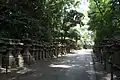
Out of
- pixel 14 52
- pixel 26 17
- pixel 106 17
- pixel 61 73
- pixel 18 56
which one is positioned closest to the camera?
pixel 61 73

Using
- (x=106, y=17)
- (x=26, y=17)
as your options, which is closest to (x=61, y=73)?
(x=26, y=17)

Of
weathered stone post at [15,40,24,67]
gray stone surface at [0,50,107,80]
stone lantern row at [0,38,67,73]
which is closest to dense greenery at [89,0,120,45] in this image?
gray stone surface at [0,50,107,80]

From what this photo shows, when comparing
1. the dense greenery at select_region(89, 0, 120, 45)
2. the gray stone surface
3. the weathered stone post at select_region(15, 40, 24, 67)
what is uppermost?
the dense greenery at select_region(89, 0, 120, 45)

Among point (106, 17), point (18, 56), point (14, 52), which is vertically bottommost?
point (18, 56)

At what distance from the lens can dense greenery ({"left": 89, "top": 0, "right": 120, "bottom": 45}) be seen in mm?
11606

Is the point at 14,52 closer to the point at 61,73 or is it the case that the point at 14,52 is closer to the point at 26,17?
the point at 26,17

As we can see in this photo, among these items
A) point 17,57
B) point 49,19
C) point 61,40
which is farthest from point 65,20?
point 17,57

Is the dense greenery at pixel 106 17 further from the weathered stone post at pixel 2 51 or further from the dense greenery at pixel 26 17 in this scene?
the weathered stone post at pixel 2 51

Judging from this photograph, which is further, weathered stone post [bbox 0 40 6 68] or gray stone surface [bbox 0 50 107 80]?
weathered stone post [bbox 0 40 6 68]

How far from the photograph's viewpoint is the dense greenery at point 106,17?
457 inches

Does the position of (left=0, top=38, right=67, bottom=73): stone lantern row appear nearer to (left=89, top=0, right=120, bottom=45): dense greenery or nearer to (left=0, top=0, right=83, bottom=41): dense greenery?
(left=0, top=0, right=83, bottom=41): dense greenery

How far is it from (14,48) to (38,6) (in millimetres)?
7680

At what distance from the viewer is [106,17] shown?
17.9 metres

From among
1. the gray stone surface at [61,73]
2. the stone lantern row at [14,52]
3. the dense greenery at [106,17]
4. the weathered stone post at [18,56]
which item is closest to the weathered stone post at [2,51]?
the stone lantern row at [14,52]
